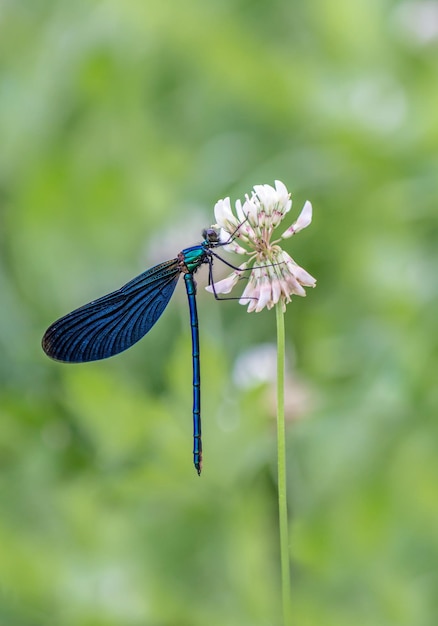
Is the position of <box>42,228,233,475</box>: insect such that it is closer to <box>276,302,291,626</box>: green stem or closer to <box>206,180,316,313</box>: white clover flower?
<box>206,180,316,313</box>: white clover flower

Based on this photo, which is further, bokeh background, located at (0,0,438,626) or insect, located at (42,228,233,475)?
insect, located at (42,228,233,475)

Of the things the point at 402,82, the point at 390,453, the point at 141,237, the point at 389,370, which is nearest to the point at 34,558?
the point at 390,453

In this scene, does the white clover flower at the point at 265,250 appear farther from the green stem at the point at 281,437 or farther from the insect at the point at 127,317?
the insect at the point at 127,317

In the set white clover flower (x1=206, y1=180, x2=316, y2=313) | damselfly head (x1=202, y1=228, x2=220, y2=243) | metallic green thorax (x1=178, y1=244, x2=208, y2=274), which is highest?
damselfly head (x1=202, y1=228, x2=220, y2=243)

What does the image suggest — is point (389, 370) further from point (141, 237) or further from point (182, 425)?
point (141, 237)

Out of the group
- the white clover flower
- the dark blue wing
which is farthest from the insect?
the white clover flower

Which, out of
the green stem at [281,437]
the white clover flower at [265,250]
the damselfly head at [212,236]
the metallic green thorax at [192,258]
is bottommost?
the green stem at [281,437]

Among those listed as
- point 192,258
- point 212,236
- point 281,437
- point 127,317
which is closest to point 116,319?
point 127,317

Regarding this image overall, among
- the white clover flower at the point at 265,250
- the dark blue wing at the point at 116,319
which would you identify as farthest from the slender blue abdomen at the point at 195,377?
the white clover flower at the point at 265,250
